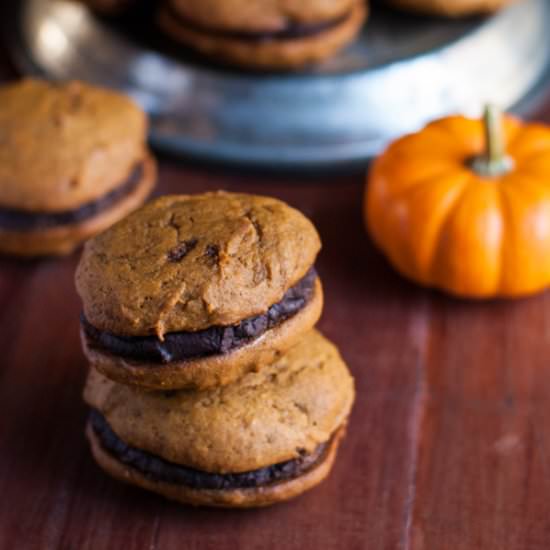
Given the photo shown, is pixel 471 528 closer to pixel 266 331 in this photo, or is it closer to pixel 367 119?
pixel 266 331

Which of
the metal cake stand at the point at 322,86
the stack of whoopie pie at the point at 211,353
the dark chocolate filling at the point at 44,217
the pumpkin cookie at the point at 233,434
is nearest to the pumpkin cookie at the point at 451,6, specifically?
the metal cake stand at the point at 322,86

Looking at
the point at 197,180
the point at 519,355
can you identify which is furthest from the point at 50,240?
the point at 519,355

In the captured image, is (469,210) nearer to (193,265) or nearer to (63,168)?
(193,265)

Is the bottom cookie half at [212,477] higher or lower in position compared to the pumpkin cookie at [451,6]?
lower

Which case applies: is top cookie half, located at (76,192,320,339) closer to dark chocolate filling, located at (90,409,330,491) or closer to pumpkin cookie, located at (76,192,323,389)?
pumpkin cookie, located at (76,192,323,389)

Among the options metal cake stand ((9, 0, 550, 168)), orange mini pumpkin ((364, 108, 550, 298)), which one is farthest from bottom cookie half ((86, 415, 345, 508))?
metal cake stand ((9, 0, 550, 168))

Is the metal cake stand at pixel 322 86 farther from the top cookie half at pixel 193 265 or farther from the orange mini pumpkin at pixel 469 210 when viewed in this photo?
the top cookie half at pixel 193 265
